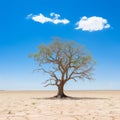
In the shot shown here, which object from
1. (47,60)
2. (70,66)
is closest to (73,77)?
(70,66)

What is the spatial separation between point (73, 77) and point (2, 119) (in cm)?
2954

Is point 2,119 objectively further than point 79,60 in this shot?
No

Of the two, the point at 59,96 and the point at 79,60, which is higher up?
the point at 79,60

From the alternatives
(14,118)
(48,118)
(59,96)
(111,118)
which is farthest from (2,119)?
(59,96)

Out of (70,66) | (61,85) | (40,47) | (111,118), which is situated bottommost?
(111,118)

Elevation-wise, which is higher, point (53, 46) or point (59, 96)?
point (53, 46)

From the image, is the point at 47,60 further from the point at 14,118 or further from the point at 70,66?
the point at 14,118

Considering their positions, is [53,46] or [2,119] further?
[53,46]

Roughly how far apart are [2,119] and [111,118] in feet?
17.0

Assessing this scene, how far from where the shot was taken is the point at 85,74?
43125 millimetres

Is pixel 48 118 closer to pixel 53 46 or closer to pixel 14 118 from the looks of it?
pixel 14 118

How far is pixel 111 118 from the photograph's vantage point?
14.2 metres

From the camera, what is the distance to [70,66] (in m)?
42.5

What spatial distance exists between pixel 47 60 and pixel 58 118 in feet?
95.3
